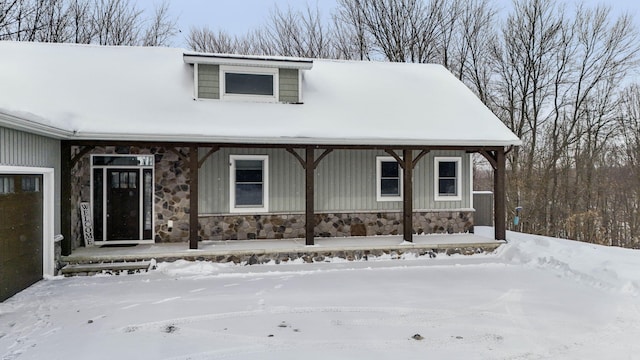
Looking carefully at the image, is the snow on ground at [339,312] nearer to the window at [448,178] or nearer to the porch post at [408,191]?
the porch post at [408,191]

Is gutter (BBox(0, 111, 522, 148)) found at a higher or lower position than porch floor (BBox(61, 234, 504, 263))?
higher

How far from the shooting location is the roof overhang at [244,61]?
10281mm

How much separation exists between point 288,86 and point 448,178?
15.5 ft

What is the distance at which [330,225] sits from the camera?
10.9 metres

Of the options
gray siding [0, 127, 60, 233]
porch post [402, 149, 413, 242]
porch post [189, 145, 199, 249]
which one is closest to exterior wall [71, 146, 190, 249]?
porch post [189, 145, 199, 249]

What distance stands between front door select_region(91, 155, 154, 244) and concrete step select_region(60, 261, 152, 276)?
166cm

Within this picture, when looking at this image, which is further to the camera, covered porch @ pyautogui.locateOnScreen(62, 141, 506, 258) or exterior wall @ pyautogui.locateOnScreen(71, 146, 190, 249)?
exterior wall @ pyautogui.locateOnScreen(71, 146, 190, 249)

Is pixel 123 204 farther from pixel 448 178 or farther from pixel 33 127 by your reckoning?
pixel 448 178

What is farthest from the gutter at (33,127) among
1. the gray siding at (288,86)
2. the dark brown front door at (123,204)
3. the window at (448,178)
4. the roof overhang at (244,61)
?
the window at (448,178)

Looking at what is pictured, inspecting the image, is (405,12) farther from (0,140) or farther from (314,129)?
(0,140)

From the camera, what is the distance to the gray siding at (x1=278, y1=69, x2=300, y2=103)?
10844 millimetres

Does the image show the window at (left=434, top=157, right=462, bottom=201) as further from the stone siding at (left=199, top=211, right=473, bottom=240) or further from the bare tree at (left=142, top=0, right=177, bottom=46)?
the bare tree at (left=142, top=0, right=177, bottom=46)

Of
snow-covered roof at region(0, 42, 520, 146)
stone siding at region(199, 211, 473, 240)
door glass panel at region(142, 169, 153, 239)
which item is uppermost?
snow-covered roof at region(0, 42, 520, 146)

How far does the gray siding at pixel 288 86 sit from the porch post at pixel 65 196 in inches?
186
